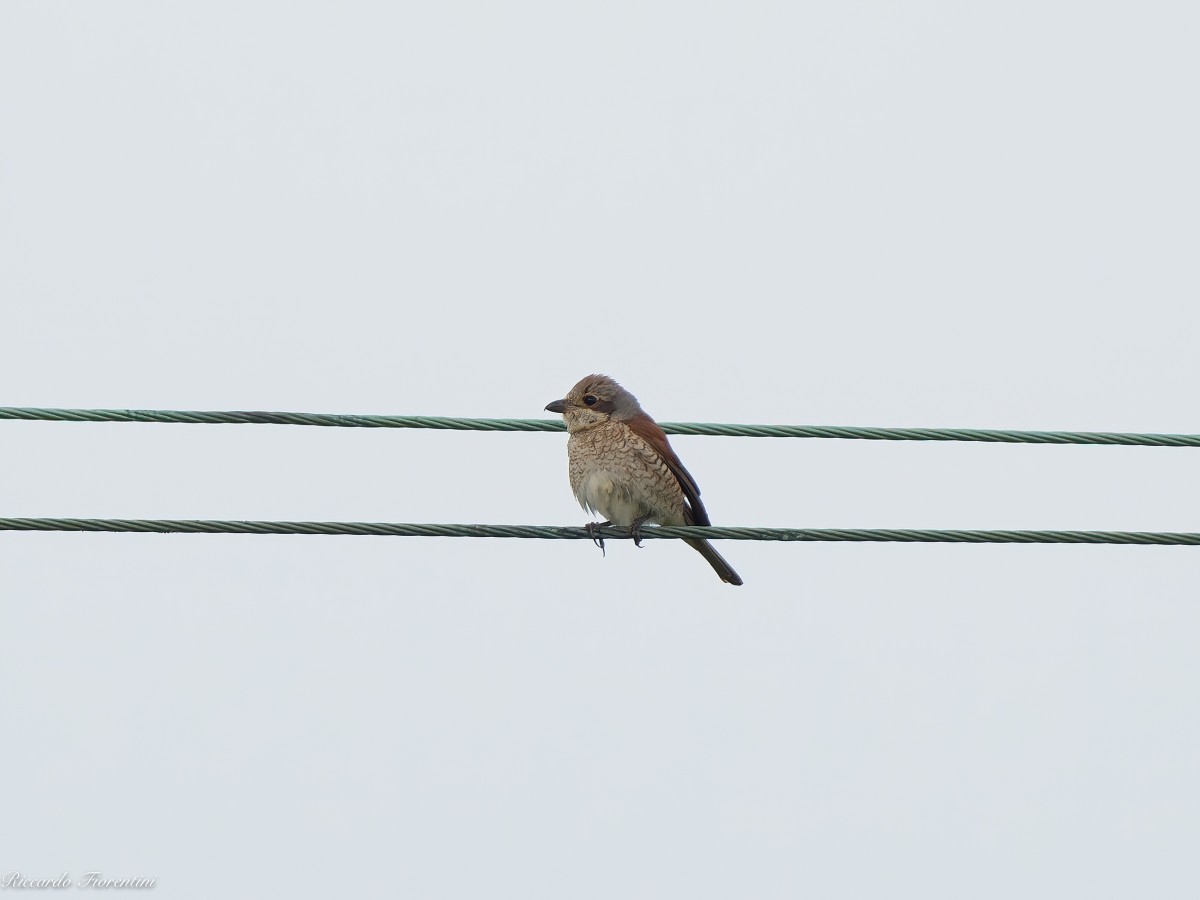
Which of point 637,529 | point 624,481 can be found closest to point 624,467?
point 624,481

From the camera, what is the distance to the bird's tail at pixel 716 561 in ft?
31.2

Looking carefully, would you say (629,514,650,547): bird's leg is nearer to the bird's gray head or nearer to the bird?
the bird

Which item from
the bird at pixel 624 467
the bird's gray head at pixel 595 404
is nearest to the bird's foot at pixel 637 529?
the bird at pixel 624 467

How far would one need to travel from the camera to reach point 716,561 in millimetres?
9609

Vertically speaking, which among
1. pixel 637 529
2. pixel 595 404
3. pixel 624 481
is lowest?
pixel 637 529

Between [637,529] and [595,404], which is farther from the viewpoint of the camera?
[595,404]

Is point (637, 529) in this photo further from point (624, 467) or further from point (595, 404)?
point (595, 404)

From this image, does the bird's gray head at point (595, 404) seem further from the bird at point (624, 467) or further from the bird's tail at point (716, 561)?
the bird's tail at point (716, 561)

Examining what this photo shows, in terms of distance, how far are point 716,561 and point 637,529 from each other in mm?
885

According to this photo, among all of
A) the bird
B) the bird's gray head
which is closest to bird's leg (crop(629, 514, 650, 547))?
the bird

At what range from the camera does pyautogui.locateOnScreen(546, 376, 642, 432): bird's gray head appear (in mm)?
9508

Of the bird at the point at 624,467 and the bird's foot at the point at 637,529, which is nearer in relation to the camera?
the bird's foot at the point at 637,529

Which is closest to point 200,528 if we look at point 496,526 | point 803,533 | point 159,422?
point 159,422

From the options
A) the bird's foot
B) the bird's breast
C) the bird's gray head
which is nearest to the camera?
the bird's foot
